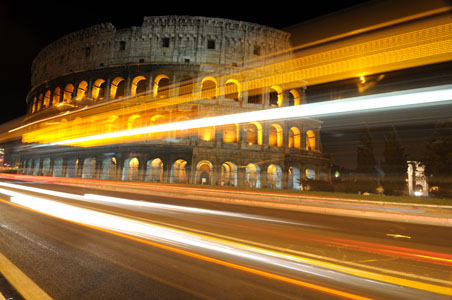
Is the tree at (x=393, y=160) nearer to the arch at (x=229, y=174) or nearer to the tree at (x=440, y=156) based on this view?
the tree at (x=440, y=156)

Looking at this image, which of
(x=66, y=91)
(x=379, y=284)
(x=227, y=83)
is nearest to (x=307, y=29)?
(x=227, y=83)

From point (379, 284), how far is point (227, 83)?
29.9 metres

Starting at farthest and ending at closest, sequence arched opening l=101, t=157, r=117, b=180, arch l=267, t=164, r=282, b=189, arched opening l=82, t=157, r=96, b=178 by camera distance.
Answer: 1. arched opening l=82, t=157, r=96, b=178
2. arch l=267, t=164, r=282, b=189
3. arched opening l=101, t=157, r=117, b=180

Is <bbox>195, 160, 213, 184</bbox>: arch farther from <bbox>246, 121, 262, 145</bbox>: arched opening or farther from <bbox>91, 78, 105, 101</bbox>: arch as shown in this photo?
<bbox>91, 78, 105, 101</bbox>: arch

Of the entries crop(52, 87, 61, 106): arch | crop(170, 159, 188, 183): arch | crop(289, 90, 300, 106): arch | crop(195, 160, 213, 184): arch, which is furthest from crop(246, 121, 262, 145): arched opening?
crop(52, 87, 61, 106): arch

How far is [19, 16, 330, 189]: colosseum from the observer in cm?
2833

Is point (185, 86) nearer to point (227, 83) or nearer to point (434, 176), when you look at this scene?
point (227, 83)

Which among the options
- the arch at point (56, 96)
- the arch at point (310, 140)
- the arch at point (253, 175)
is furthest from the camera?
the arch at point (56, 96)

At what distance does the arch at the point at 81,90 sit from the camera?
3406 centimetres

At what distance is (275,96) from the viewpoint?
3384 centimetres

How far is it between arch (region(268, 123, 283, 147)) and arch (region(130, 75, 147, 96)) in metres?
16.9

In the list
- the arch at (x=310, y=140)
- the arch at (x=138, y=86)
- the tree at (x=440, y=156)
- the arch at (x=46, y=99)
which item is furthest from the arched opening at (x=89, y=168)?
the tree at (x=440, y=156)

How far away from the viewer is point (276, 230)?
19.0 feet

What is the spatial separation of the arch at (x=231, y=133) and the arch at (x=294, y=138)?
26.2 ft
